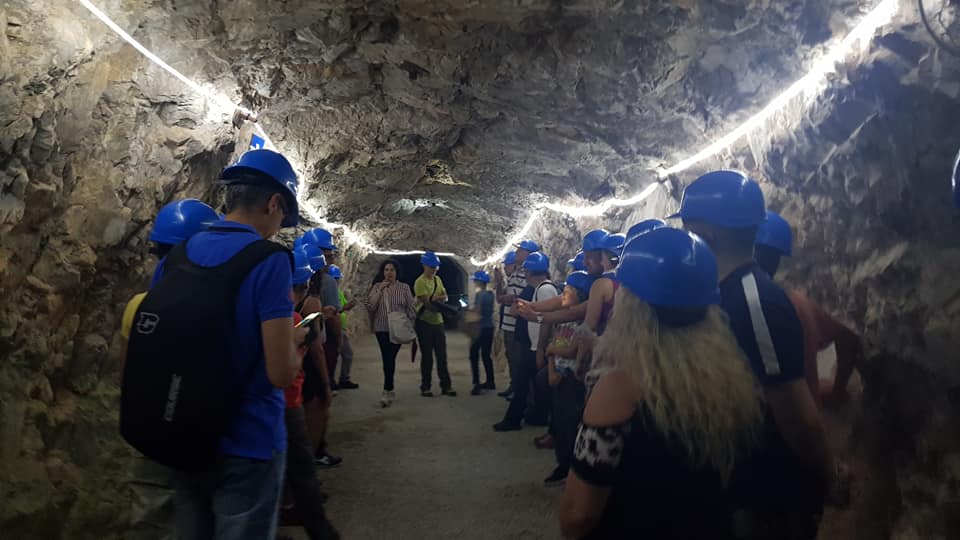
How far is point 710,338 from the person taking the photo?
1.41 metres

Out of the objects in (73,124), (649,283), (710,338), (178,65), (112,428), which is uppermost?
(178,65)

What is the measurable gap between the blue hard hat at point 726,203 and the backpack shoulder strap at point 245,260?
4.65 ft

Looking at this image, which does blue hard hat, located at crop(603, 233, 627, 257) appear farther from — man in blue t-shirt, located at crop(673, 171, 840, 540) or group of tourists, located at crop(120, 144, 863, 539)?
man in blue t-shirt, located at crop(673, 171, 840, 540)

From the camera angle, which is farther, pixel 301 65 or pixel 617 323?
pixel 301 65

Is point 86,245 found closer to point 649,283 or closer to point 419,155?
point 649,283

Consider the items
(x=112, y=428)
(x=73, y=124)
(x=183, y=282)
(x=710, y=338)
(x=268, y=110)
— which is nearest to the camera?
(x=710, y=338)

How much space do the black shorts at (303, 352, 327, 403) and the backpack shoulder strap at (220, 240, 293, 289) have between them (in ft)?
6.59

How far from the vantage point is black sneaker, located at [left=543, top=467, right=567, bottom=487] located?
4309mm

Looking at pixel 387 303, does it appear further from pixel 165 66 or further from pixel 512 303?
pixel 165 66

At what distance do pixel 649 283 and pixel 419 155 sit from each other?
6.74 m

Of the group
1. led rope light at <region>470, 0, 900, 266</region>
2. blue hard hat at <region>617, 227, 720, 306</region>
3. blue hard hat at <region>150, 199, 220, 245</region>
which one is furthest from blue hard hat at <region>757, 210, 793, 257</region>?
blue hard hat at <region>150, 199, 220, 245</region>

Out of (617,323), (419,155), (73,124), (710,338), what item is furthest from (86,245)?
(419,155)

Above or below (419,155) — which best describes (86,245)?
below

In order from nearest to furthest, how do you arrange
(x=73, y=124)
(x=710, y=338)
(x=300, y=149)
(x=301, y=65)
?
1. (x=710, y=338)
2. (x=73, y=124)
3. (x=301, y=65)
4. (x=300, y=149)
